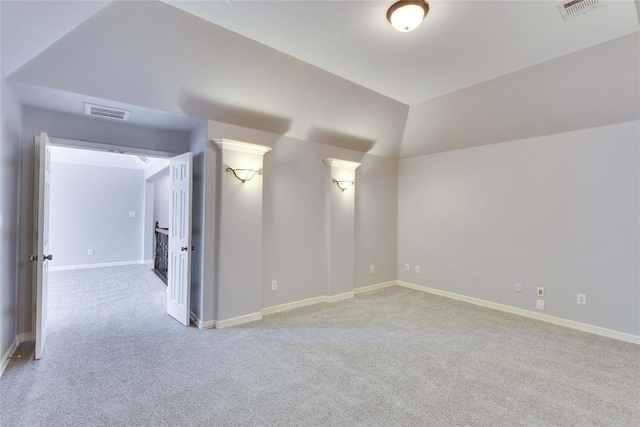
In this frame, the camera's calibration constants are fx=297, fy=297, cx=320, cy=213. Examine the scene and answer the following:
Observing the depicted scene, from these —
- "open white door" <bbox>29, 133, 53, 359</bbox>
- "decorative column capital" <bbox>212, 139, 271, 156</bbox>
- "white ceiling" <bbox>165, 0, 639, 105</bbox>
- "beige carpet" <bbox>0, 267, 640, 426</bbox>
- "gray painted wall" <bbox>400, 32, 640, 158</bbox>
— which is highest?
"white ceiling" <bbox>165, 0, 639, 105</bbox>

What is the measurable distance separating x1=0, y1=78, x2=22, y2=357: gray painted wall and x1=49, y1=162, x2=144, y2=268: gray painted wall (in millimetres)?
4656

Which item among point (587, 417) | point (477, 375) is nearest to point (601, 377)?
point (587, 417)

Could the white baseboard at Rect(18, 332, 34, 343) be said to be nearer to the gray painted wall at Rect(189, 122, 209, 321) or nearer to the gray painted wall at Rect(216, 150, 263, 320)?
the gray painted wall at Rect(189, 122, 209, 321)

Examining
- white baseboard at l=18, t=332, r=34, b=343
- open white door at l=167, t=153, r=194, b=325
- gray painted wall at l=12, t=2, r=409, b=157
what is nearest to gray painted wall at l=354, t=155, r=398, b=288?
gray painted wall at l=12, t=2, r=409, b=157

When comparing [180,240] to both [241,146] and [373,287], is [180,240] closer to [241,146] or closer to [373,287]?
[241,146]

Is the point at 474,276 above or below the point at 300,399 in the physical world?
above

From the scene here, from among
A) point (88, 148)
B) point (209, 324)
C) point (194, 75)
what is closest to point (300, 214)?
point (209, 324)

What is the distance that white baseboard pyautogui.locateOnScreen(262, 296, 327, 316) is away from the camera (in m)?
4.05

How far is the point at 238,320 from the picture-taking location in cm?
366

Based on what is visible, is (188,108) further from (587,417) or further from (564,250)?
(564,250)

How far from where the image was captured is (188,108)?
3.30 m

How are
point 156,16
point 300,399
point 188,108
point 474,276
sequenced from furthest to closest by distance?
point 474,276, point 188,108, point 156,16, point 300,399

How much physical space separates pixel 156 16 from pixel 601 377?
4.80 meters

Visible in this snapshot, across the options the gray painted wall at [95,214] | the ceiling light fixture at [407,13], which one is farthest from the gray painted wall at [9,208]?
the gray painted wall at [95,214]
